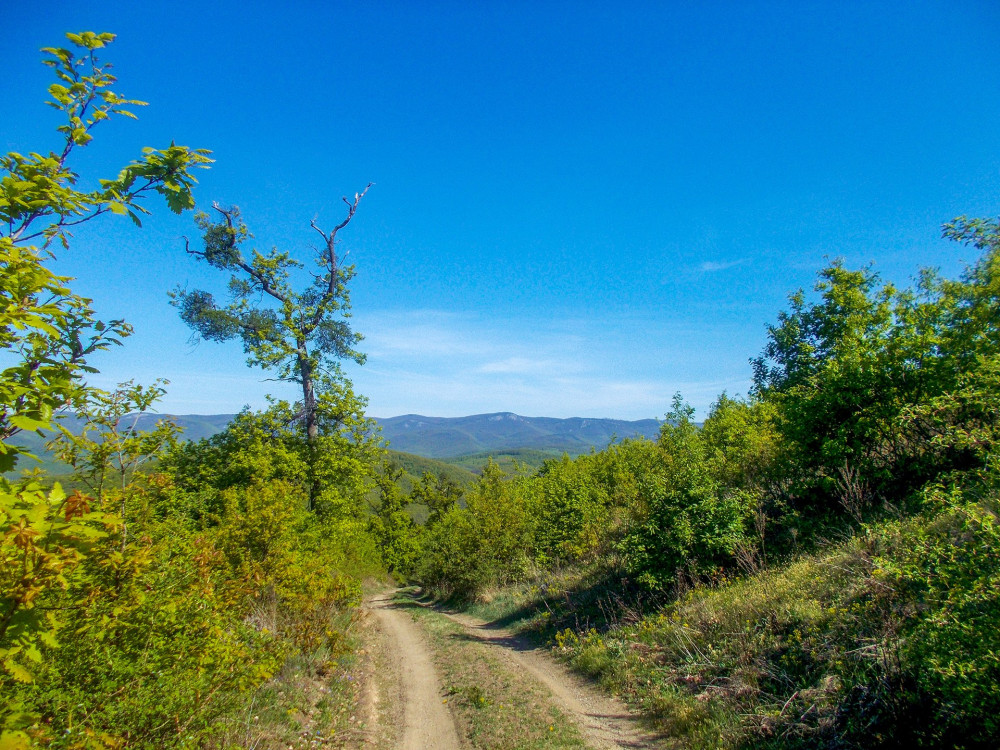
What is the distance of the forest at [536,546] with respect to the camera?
8.21ft

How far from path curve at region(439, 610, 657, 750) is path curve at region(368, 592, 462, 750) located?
87.3 inches

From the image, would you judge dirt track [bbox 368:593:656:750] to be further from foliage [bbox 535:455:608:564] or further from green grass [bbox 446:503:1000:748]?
foliage [bbox 535:455:608:564]

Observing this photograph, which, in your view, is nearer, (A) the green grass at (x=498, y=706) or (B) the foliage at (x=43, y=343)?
(B) the foliage at (x=43, y=343)

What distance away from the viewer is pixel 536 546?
2223 cm

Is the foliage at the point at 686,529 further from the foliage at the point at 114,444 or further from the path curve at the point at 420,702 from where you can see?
the foliage at the point at 114,444

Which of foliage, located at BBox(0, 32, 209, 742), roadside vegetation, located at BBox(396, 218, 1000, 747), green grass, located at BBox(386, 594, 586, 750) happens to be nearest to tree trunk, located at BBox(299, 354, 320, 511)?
green grass, located at BBox(386, 594, 586, 750)

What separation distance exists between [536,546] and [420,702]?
505 inches

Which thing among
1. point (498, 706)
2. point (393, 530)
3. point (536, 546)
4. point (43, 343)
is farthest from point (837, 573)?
point (393, 530)

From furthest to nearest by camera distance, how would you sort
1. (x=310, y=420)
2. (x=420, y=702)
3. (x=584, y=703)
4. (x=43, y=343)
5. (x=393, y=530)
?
(x=393, y=530)
(x=310, y=420)
(x=420, y=702)
(x=584, y=703)
(x=43, y=343)

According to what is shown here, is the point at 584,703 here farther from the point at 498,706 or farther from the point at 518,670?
the point at 518,670

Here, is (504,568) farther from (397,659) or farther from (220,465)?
(220,465)

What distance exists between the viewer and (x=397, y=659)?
524 inches

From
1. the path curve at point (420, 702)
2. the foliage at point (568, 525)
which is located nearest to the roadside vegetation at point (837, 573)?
the foliage at point (568, 525)

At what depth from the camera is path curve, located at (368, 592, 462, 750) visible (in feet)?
26.9
